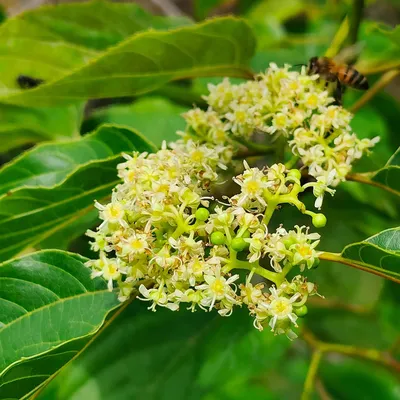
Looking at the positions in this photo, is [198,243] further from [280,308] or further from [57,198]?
[57,198]

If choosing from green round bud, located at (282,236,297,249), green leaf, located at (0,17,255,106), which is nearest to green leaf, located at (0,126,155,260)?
green leaf, located at (0,17,255,106)

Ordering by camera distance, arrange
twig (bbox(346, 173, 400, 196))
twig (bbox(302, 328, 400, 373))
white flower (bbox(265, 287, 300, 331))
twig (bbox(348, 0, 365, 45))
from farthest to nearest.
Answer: twig (bbox(302, 328, 400, 373))
twig (bbox(348, 0, 365, 45))
twig (bbox(346, 173, 400, 196))
white flower (bbox(265, 287, 300, 331))

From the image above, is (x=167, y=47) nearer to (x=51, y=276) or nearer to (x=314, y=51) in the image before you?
(x=51, y=276)

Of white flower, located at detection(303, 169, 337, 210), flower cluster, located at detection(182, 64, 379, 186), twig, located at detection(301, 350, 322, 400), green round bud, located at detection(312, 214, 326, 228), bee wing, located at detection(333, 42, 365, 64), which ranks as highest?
bee wing, located at detection(333, 42, 365, 64)

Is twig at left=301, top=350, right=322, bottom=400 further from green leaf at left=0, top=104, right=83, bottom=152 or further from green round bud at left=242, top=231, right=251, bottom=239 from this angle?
green leaf at left=0, top=104, right=83, bottom=152

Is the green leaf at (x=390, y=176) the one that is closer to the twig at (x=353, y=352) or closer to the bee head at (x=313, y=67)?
the bee head at (x=313, y=67)

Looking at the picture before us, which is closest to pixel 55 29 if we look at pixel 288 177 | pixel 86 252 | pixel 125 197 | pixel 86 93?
pixel 86 93
